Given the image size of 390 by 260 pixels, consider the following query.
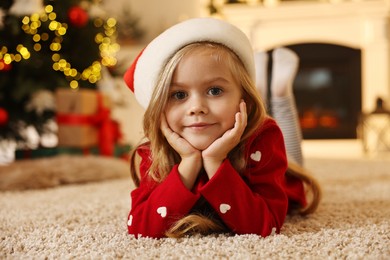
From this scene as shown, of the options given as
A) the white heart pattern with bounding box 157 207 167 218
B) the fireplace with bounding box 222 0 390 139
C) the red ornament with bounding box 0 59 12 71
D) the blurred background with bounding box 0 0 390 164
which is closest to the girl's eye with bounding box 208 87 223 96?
the white heart pattern with bounding box 157 207 167 218

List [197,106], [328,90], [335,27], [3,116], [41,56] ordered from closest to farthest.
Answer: [197,106] → [3,116] → [41,56] → [335,27] → [328,90]

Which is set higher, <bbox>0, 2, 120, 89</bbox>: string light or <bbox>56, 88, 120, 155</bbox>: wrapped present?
<bbox>0, 2, 120, 89</bbox>: string light

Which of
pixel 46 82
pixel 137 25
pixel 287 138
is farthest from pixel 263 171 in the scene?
pixel 137 25

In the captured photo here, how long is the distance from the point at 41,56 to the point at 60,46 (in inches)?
4.9

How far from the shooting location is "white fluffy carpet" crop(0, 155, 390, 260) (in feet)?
2.10

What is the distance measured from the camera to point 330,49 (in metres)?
3.73

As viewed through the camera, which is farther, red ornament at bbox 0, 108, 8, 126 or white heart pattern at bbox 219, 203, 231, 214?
red ornament at bbox 0, 108, 8, 126

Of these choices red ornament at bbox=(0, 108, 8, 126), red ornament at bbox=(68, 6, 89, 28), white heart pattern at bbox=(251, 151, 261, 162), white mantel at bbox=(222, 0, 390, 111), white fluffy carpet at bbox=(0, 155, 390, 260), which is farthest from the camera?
white mantel at bbox=(222, 0, 390, 111)

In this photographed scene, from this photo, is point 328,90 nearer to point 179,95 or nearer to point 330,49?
point 330,49

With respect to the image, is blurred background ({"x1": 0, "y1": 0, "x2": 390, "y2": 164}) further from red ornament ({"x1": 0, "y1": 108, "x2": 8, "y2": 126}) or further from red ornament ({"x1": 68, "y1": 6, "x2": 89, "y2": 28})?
red ornament ({"x1": 0, "y1": 108, "x2": 8, "y2": 126})

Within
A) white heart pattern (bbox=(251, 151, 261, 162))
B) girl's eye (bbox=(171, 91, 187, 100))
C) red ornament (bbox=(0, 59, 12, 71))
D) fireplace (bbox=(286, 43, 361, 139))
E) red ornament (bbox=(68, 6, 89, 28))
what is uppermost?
red ornament (bbox=(68, 6, 89, 28))

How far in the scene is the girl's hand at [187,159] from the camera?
727 mm

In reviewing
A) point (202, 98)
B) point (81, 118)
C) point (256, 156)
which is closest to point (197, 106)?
point (202, 98)

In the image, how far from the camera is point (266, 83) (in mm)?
1341
